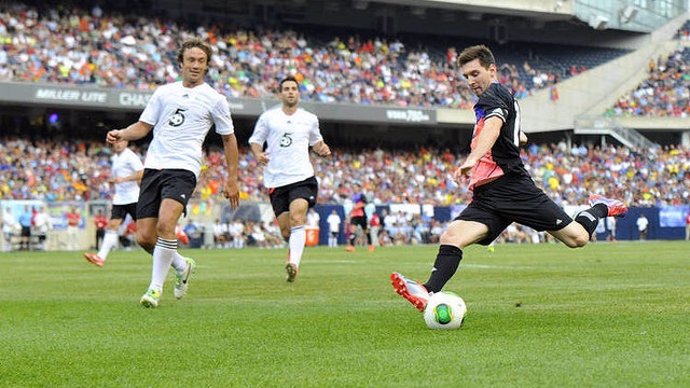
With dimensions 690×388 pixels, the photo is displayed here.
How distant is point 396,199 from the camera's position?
5059 cm

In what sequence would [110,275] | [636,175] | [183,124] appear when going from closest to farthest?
[183,124]
[110,275]
[636,175]

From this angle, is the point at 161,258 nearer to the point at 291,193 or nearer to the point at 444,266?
the point at 444,266

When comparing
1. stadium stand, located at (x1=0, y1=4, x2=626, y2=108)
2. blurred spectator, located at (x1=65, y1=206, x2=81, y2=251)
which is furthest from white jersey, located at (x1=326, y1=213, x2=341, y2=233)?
blurred spectator, located at (x1=65, y1=206, x2=81, y2=251)

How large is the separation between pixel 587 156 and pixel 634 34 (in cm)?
1375

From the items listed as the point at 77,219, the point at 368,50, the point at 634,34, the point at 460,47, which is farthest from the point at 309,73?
the point at 634,34

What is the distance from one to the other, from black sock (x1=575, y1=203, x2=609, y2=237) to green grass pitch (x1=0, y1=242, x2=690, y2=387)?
26.8 inches

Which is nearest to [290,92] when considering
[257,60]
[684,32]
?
[257,60]

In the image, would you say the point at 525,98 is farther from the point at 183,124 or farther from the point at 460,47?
the point at 183,124

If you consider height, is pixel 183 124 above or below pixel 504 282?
above

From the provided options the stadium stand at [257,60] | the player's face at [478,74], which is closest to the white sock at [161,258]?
the player's face at [478,74]

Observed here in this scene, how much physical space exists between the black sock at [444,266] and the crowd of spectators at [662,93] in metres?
56.5

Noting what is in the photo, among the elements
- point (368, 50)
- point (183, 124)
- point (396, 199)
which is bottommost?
point (396, 199)

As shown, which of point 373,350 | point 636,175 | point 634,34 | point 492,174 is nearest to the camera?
point 373,350

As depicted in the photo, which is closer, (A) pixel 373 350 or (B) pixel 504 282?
(A) pixel 373 350
